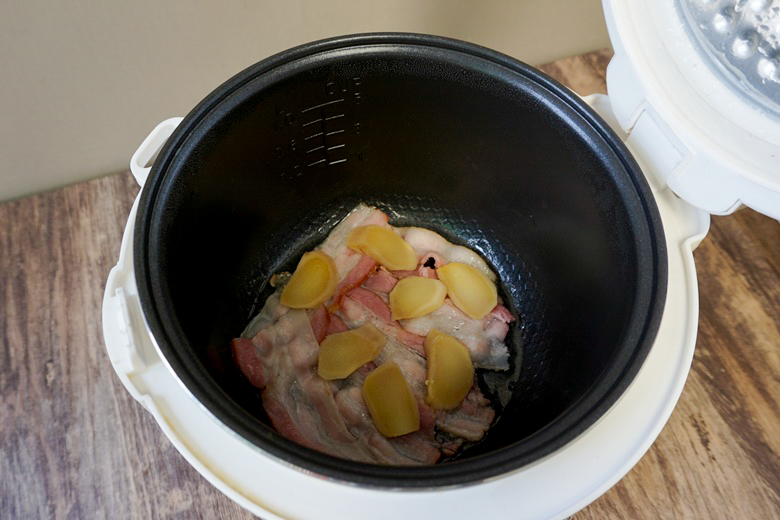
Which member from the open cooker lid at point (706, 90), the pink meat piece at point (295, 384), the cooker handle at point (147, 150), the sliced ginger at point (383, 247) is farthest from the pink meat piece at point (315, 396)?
the open cooker lid at point (706, 90)

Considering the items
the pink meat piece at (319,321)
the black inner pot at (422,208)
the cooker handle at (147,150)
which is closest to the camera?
the black inner pot at (422,208)

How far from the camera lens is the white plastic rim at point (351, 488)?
558mm

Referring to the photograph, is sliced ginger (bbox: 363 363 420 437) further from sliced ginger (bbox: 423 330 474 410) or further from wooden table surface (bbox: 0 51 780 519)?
wooden table surface (bbox: 0 51 780 519)

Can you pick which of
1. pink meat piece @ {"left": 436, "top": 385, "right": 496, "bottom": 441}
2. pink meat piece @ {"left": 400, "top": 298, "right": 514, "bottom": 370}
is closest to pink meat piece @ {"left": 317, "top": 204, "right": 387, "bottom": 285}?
pink meat piece @ {"left": 400, "top": 298, "right": 514, "bottom": 370}

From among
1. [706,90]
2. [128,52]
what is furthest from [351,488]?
[128,52]

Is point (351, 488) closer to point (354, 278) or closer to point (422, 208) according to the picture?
point (354, 278)

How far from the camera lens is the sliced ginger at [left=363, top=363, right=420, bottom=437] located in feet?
2.34

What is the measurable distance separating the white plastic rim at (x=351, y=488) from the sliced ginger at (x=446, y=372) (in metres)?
0.19

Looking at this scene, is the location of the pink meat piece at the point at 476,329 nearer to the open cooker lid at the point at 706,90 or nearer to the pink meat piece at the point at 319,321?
the pink meat piece at the point at 319,321

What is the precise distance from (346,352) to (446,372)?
0.40 ft

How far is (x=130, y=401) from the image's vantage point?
2.62 feet

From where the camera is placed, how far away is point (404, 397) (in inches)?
28.4

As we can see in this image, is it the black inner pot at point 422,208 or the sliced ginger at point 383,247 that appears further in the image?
the sliced ginger at point 383,247

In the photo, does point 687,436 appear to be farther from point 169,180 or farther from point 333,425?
point 169,180
